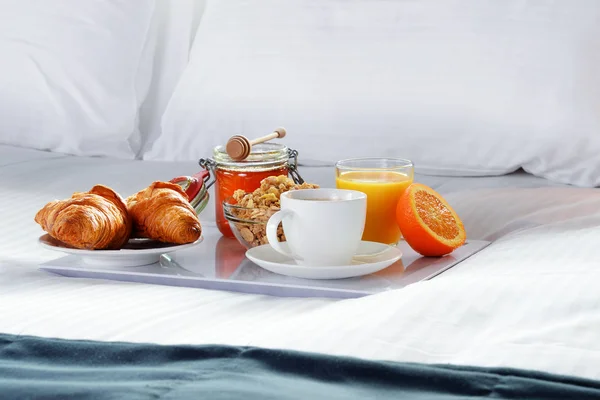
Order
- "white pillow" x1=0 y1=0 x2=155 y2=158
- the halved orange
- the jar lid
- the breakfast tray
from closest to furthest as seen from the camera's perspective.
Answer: the breakfast tray < the halved orange < the jar lid < "white pillow" x1=0 y1=0 x2=155 y2=158

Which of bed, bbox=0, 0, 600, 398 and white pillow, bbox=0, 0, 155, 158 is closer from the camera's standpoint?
bed, bbox=0, 0, 600, 398

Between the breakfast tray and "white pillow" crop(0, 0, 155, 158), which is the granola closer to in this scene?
the breakfast tray

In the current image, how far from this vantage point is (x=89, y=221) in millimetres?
965

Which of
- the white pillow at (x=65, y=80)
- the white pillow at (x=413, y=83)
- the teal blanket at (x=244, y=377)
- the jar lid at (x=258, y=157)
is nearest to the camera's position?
the teal blanket at (x=244, y=377)

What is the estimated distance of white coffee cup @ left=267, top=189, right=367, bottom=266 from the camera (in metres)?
0.94

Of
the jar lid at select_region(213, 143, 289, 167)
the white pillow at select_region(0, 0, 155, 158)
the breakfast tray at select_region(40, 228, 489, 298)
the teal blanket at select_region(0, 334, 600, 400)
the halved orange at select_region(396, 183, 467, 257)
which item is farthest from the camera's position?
the white pillow at select_region(0, 0, 155, 158)

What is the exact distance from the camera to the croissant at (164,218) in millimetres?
1012

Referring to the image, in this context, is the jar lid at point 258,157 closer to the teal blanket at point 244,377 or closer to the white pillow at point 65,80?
the teal blanket at point 244,377

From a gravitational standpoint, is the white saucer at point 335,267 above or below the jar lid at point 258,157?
below

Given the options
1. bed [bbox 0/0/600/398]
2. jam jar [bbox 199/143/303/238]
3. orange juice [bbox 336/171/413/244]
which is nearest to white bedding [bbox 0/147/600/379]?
bed [bbox 0/0/600/398]

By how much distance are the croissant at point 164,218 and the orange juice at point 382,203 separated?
0.22 metres

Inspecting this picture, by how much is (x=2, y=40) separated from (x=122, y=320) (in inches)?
51.8

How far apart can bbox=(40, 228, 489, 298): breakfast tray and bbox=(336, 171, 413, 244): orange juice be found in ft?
0.10

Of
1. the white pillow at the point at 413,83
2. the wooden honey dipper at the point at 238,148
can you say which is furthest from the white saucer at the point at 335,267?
the white pillow at the point at 413,83
